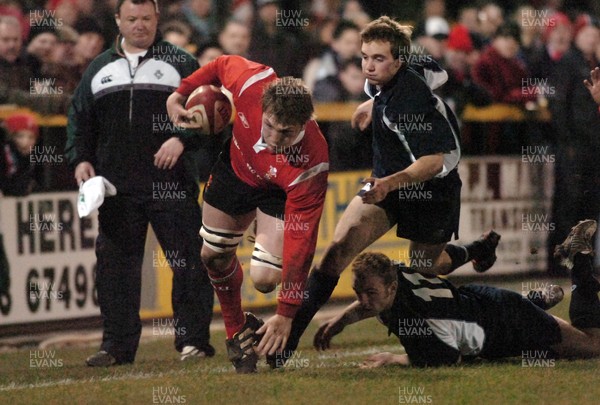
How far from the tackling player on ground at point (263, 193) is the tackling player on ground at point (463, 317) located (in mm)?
473

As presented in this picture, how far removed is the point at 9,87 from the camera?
421 inches

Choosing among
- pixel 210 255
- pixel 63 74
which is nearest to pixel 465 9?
A: pixel 63 74

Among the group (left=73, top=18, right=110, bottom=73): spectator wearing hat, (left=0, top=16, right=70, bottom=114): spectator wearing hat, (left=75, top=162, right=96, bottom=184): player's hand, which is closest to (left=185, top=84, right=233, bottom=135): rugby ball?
(left=75, top=162, right=96, bottom=184): player's hand

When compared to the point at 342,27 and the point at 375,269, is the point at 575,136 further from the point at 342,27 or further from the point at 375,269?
the point at 375,269

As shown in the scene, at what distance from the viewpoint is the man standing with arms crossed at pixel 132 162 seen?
881 centimetres

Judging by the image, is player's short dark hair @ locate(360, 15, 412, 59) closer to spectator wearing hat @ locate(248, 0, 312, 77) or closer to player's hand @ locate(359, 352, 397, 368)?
player's hand @ locate(359, 352, 397, 368)

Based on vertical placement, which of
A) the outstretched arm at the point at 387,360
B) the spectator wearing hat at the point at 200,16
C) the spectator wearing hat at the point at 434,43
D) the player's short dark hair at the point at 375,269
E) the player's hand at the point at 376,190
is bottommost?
the outstretched arm at the point at 387,360

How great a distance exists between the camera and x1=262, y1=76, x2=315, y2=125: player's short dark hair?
23.1 ft

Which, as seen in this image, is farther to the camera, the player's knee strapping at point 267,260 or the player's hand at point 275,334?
the player's knee strapping at point 267,260

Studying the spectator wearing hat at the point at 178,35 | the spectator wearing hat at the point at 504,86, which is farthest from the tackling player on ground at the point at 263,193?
the spectator wearing hat at the point at 504,86

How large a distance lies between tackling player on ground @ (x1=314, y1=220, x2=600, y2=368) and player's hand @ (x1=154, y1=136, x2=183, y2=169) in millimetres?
1770

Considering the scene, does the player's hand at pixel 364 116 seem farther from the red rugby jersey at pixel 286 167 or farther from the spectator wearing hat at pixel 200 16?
the spectator wearing hat at pixel 200 16

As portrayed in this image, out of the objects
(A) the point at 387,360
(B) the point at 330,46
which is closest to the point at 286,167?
(A) the point at 387,360

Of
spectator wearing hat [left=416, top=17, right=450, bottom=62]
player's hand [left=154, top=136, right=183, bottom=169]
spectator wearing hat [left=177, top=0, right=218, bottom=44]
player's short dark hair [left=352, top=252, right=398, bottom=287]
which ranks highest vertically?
spectator wearing hat [left=177, top=0, right=218, bottom=44]
